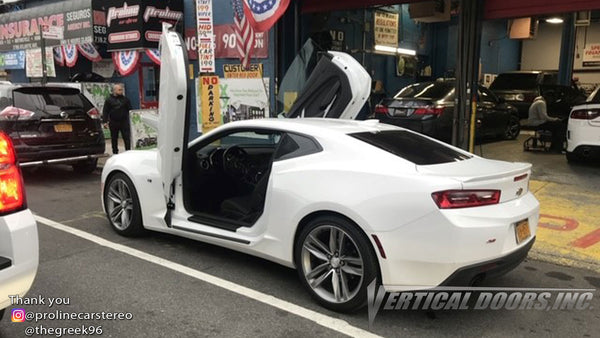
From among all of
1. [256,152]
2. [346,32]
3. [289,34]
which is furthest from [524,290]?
[346,32]

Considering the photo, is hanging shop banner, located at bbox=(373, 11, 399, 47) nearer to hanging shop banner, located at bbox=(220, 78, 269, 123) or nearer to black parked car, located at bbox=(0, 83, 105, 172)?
hanging shop banner, located at bbox=(220, 78, 269, 123)

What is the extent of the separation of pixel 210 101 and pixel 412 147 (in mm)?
7378

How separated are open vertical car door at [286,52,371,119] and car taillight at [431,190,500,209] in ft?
8.36

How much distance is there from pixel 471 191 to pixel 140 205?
3.44 meters

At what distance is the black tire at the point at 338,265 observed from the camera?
3.52m

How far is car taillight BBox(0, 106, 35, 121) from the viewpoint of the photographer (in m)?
8.20

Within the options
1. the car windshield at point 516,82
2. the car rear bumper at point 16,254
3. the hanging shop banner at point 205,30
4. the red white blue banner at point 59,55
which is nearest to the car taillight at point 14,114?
the hanging shop banner at point 205,30

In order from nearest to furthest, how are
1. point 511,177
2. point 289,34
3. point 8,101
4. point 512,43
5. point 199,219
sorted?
1. point 511,177
2. point 199,219
3. point 8,101
4. point 289,34
5. point 512,43

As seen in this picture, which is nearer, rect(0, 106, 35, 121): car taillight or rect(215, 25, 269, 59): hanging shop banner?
rect(0, 106, 35, 121): car taillight

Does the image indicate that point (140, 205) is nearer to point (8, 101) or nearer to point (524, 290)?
point (524, 290)

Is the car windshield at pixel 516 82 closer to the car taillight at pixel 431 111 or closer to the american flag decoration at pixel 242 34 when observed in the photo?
the car taillight at pixel 431 111

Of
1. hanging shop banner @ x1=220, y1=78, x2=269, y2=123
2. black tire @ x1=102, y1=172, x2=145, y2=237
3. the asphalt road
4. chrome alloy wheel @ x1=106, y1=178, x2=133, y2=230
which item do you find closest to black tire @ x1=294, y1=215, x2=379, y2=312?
the asphalt road

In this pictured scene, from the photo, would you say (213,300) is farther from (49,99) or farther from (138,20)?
(138,20)

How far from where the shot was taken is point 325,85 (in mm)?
5906
